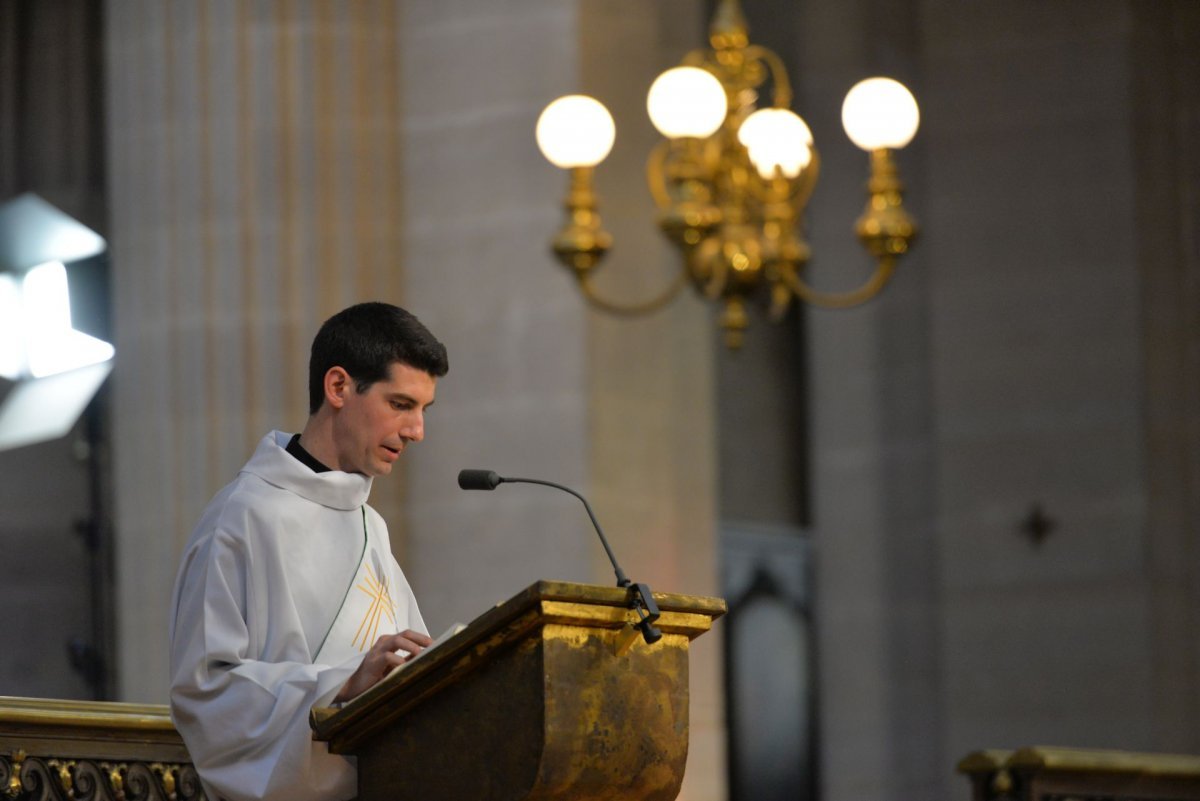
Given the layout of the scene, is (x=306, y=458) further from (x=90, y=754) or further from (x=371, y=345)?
(x=90, y=754)

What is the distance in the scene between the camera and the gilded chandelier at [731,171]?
8.82m

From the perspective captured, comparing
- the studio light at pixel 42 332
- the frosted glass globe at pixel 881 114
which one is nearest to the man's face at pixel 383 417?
the frosted glass globe at pixel 881 114

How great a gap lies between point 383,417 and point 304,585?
1.01ft

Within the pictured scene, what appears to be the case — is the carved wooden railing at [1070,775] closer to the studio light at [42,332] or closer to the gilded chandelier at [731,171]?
the gilded chandelier at [731,171]

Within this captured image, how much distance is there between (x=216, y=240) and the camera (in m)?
9.88

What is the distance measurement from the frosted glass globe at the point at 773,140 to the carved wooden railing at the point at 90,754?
4.72 m

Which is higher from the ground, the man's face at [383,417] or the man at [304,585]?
the man's face at [383,417]

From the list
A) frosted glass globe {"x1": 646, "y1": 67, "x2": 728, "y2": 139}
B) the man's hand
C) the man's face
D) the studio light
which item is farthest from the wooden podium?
the studio light

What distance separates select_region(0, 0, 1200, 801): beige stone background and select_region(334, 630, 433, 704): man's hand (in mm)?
6207

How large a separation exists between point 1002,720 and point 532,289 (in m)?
3.31

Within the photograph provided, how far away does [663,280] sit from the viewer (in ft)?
34.2

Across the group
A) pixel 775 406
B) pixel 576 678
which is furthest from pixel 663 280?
pixel 576 678

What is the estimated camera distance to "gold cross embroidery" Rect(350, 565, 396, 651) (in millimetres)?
3836

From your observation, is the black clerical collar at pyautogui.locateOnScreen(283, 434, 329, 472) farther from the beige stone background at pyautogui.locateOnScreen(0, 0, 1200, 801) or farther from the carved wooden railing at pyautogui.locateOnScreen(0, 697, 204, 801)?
the beige stone background at pyautogui.locateOnScreen(0, 0, 1200, 801)
